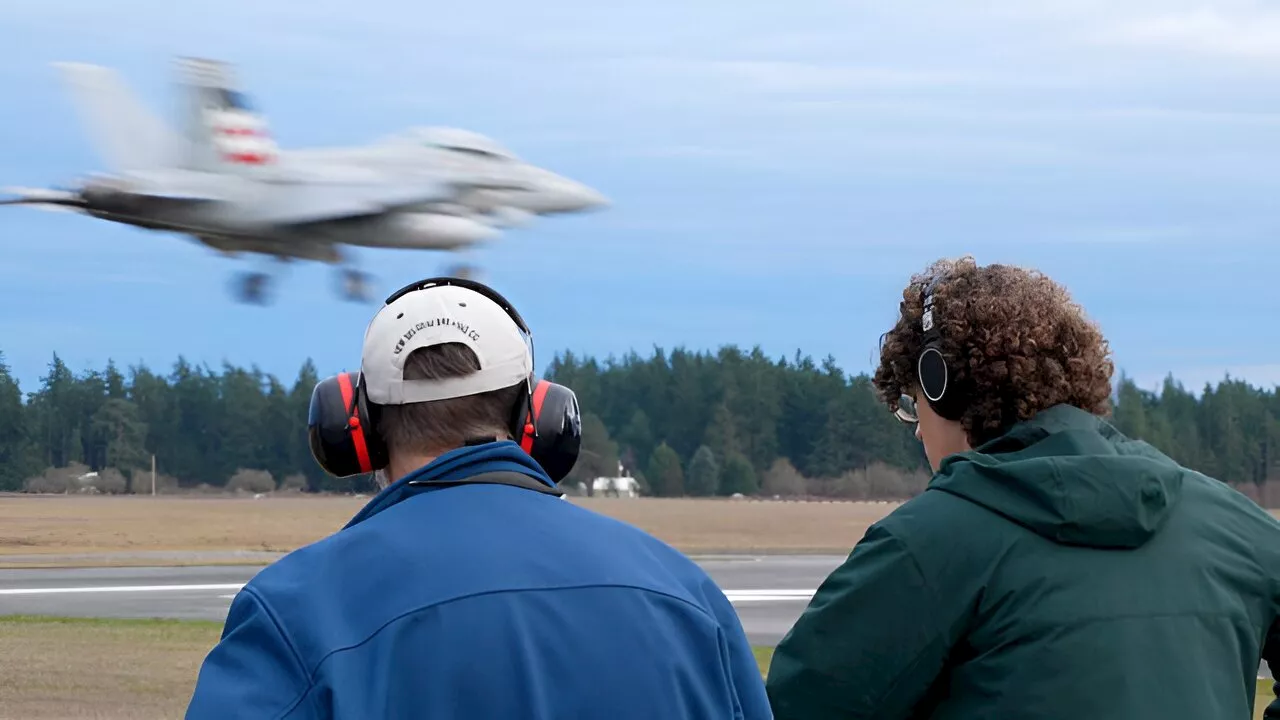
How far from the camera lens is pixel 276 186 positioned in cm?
3341

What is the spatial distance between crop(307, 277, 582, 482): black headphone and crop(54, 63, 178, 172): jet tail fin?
33.5 metres

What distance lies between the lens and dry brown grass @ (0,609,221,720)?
10625 mm

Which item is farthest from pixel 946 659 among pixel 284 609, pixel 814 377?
pixel 814 377

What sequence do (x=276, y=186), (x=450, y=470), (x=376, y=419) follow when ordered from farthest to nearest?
(x=276, y=186) → (x=376, y=419) → (x=450, y=470)

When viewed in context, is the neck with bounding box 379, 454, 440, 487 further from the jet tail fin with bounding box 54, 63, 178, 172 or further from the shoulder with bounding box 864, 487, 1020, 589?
the jet tail fin with bounding box 54, 63, 178, 172

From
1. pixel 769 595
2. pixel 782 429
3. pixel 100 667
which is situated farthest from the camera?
pixel 782 429

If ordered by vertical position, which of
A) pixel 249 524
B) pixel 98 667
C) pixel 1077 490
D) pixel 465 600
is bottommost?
pixel 249 524

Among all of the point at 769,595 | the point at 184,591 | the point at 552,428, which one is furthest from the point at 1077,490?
the point at 184,591

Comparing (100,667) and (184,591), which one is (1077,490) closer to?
(100,667)

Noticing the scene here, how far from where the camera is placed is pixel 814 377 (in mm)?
66750

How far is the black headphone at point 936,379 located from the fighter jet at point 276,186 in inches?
1148

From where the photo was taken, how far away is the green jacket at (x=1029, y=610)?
7.88 ft

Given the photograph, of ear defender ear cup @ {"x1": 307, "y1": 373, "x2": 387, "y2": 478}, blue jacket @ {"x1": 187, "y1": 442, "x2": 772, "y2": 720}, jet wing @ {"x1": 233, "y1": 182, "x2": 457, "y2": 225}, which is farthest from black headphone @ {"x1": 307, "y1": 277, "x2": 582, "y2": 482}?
jet wing @ {"x1": 233, "y1": 182, "x2": 457, "y2": 225}

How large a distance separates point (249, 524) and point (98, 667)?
69.9 feet
